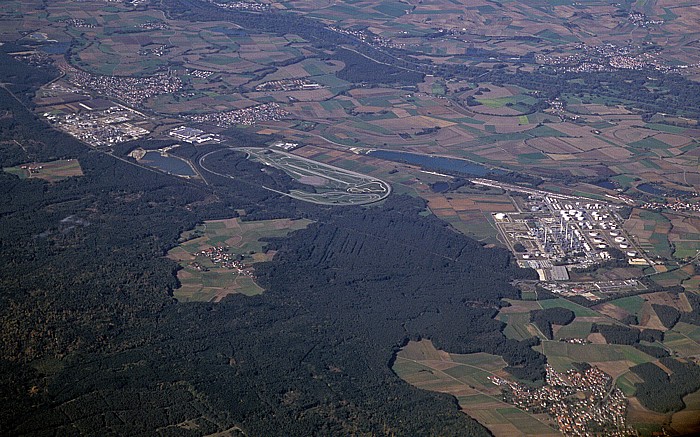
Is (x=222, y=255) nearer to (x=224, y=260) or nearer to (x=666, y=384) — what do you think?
(x=224, y=260)

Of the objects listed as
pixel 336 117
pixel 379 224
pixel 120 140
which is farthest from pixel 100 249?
pixel 336 117

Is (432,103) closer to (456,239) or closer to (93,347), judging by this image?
(456,239)

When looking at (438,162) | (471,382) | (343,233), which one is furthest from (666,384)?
(438,162)

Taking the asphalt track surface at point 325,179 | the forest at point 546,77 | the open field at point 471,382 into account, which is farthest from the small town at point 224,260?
the forest at point 546,77

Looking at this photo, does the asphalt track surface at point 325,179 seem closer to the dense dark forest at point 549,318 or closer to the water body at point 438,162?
the water body at point 438,162

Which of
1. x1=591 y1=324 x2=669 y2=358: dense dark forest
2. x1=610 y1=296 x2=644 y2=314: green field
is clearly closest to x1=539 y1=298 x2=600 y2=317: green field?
x1=591 y1=324 x2=669 y2=358: dense dark forest

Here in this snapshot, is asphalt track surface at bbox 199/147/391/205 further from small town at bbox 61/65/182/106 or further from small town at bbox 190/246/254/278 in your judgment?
small town at bbox 61/65/182/106
